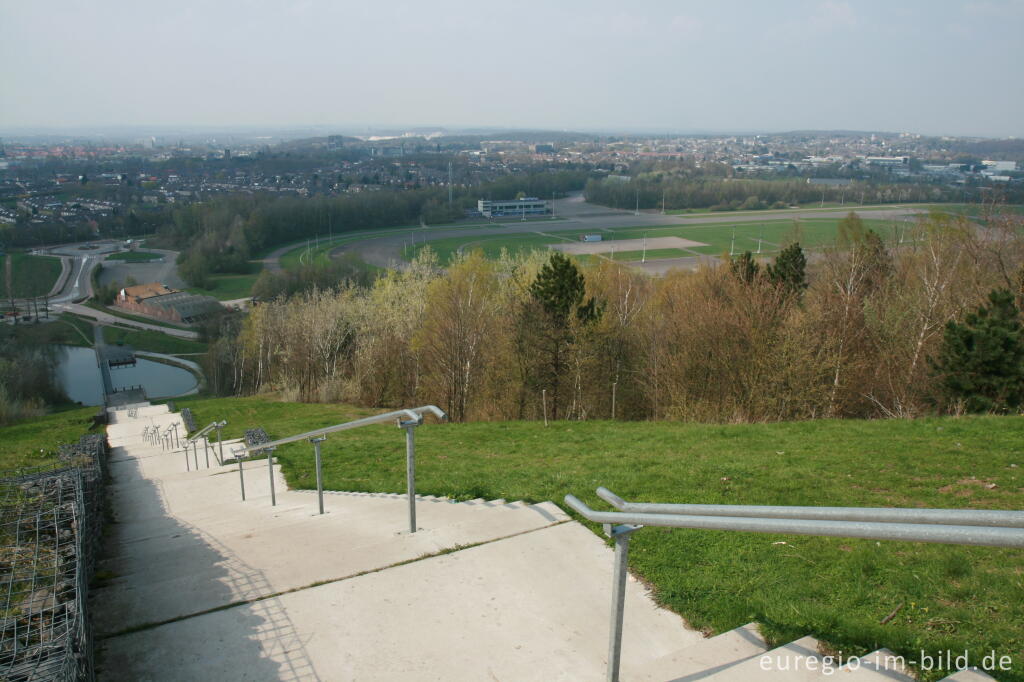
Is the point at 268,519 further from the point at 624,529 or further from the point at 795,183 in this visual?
the point at 795,183

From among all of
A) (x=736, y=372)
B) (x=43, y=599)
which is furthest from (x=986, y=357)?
(x=43, y=599)

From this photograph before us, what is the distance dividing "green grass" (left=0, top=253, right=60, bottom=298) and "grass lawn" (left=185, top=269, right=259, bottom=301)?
19.1m

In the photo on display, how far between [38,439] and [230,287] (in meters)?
62.8

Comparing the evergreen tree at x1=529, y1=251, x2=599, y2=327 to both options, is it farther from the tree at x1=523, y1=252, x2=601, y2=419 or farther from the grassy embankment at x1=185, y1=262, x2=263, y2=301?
the grassy embankment at x1=185, y1=262, x2=263, y2=301

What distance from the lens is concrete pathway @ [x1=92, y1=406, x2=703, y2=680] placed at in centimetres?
448

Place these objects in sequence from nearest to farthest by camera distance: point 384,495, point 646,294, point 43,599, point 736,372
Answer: point 43,599
point 384,495
point 736,372
point 646,294

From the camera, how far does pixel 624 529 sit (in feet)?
11.3

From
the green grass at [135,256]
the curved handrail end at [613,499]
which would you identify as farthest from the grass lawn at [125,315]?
the curved handrail end at [613,499]

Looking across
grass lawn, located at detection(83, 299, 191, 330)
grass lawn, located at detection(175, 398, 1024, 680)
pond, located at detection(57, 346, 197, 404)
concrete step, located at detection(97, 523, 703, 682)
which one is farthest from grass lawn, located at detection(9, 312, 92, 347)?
concrete step, located at detection(97, 523, 703, 682)

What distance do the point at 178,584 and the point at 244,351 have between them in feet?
126

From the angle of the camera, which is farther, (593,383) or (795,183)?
(795,183)

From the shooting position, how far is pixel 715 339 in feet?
68.2

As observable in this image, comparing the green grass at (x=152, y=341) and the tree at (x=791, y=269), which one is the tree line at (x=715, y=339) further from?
the green grass at (x=152, y=341)

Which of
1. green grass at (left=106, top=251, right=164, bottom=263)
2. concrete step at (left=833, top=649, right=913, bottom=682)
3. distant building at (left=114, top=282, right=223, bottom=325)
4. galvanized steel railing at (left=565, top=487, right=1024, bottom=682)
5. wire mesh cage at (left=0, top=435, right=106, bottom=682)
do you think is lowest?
distant building at (left=114, top=282, right=223, bottom=325)
